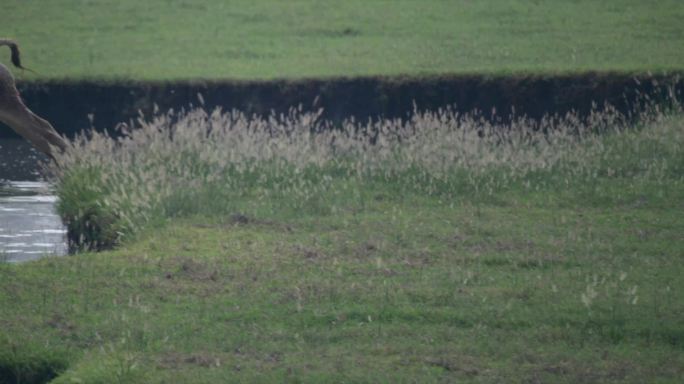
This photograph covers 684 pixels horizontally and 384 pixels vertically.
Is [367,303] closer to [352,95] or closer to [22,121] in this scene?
[22,121]

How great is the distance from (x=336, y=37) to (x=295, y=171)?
1555 centimetres

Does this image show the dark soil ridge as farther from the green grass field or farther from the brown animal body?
the brown animal body

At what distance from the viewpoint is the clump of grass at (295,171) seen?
40.9 feet

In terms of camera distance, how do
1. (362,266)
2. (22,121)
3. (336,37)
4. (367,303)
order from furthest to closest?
1. (336,37)
2. (22,121)
3. (362,266)
4. (367,303)

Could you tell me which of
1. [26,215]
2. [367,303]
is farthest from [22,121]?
[367,303]

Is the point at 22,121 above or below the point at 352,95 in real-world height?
above

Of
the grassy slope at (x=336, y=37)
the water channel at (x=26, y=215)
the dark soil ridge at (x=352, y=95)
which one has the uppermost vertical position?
the grassy slope at (x=336, y=37)

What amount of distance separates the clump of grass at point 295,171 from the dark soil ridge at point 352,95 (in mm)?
5669

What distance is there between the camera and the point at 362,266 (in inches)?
385

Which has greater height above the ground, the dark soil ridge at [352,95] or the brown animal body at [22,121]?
the brown animal body at [22,121]

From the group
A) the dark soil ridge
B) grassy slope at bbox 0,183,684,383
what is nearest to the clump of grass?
grassy slope at bbox 0,183,684,383

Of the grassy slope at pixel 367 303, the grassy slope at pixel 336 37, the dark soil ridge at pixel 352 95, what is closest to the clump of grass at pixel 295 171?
the grassy slope at pixel 367 303

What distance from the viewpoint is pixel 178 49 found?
90.4 ft

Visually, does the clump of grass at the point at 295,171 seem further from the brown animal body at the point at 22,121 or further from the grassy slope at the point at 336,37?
the grassy slope at the point at 336,37
